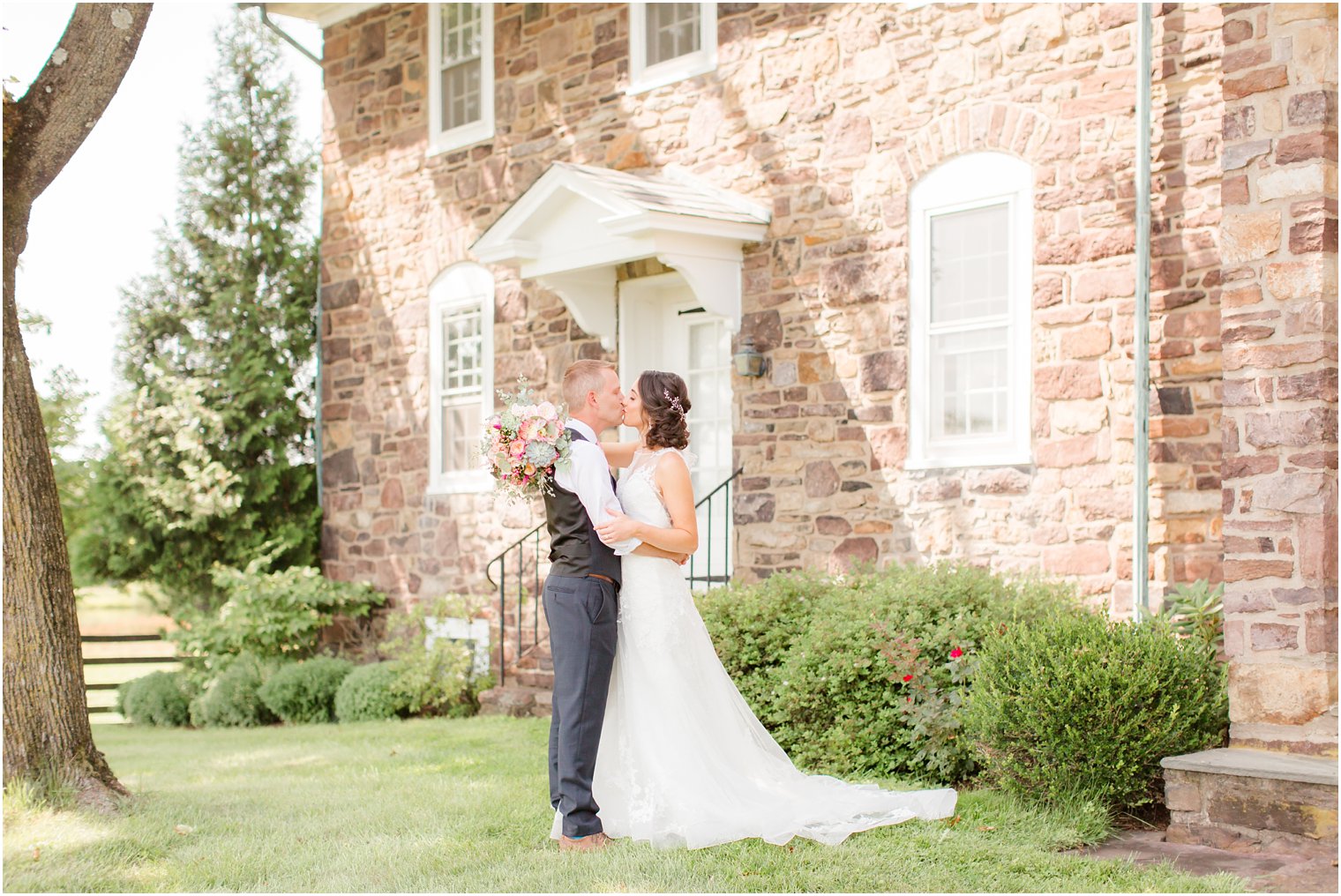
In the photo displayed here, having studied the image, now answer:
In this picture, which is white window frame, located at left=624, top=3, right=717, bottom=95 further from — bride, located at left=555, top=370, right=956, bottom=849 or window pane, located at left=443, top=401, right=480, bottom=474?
bride, located at left=555, top=370, right=956, bottom=849

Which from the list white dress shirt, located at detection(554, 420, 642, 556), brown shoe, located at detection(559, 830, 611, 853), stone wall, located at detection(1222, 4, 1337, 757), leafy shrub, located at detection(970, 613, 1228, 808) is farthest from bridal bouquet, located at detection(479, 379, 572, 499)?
stone wall, located at detection(1222, 4, 1337, 757)

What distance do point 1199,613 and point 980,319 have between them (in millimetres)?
2399

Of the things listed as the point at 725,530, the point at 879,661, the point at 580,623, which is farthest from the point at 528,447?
the point at 725,530

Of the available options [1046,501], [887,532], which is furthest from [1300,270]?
[887,532]

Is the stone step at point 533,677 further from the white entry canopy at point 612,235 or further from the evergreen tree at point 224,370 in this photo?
the evergreen tree at point 224,370

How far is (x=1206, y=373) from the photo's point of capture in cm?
735

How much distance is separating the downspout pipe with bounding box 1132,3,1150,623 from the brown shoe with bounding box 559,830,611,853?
3651mm

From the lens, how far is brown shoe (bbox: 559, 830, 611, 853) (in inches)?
207

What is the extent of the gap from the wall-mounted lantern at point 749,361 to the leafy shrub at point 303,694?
15.7ft

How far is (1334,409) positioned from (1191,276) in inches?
77.3

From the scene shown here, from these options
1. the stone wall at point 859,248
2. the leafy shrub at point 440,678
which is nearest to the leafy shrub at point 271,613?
the stone wall at point 859,248

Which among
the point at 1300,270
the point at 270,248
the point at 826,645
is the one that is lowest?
the point at 826,645

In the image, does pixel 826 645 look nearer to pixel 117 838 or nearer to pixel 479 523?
pixel 117 838

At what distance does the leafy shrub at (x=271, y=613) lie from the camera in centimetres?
1234
